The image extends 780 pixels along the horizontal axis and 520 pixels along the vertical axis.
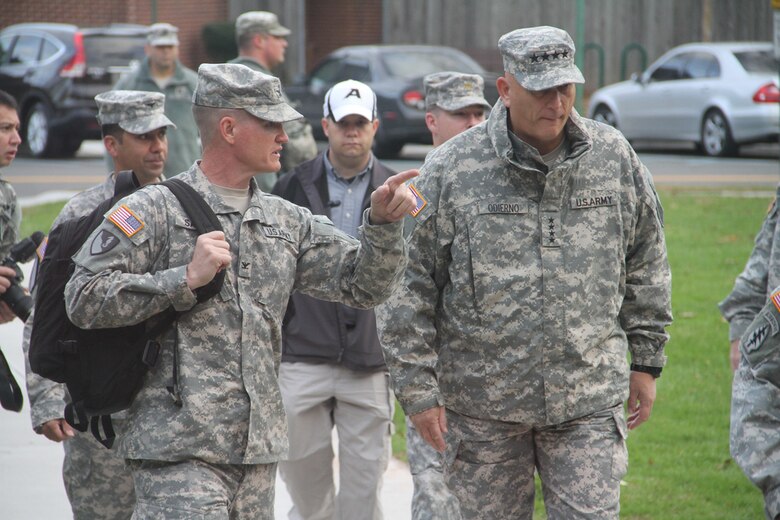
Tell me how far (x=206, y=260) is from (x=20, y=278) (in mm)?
1770

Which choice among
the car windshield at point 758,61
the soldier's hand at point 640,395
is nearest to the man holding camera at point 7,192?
the soldier's hand at point 640,395

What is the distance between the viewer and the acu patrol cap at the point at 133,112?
523 cm

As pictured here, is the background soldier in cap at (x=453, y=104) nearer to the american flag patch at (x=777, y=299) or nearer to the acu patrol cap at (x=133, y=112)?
the acu patrol cap at (x=133, y=112)

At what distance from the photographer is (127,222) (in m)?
3.63

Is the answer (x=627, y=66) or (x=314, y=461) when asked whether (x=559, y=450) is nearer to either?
(x=314, y=461)

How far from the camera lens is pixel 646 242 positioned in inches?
170

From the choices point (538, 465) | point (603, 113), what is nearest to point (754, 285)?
point (538, 465)

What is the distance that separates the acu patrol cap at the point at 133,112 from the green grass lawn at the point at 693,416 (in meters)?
2.73

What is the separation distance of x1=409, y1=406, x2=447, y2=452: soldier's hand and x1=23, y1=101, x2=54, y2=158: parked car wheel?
16927 mm

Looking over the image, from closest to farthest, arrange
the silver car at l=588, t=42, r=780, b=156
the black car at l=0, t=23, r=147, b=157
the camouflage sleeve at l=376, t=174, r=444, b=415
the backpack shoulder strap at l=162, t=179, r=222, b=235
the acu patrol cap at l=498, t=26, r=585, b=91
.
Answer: the backpack shoulder strap at l=162, t=179, r=222, b=235
the acu patrol cap at l=498, t=26, r=585, b=91
the camouflage sleeve at l=376, t=174, r=444, b=415
the silver car at l=588, t=42, r=780, b=156
the black car at l=0, t=23, r=147, b=157

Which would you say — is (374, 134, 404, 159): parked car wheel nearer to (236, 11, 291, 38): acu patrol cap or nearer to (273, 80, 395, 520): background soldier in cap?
(236, 11, 291, 38): acu patrol cap

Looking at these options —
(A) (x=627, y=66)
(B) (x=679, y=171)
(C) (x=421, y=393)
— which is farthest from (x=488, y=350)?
(A) (x=627, y=66)

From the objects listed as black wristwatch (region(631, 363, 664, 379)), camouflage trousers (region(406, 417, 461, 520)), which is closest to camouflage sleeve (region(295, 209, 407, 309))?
camouflage trousers (region(406, 417, 461, 520))

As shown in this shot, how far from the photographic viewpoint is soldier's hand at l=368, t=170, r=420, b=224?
11.7ft
